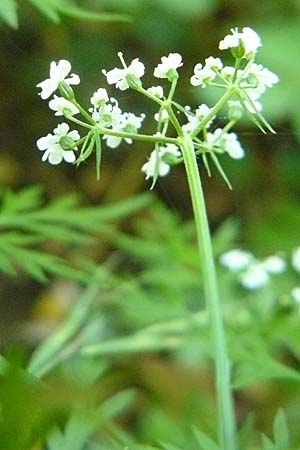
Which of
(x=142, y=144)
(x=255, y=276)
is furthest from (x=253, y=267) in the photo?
(x=142, y=144)

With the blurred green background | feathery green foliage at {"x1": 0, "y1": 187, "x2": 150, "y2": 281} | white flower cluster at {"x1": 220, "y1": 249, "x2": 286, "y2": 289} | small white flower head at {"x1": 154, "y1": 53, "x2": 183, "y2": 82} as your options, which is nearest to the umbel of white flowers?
small white flower head at {"x1": 154, "y1": 53, "x2": 183, "y2": 82}

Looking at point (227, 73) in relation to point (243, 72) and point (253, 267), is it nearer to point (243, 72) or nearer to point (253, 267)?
point (243, 72)

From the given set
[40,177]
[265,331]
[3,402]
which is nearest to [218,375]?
[3,402]

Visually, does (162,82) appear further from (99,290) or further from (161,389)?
(161,389)

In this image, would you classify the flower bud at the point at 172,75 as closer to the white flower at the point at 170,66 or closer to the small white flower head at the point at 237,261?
the white flower at the point at 170,66

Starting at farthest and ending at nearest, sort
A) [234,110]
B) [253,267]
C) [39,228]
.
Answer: [253,267] → [39,228] → [234,110]

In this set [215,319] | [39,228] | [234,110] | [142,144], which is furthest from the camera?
[142,144]

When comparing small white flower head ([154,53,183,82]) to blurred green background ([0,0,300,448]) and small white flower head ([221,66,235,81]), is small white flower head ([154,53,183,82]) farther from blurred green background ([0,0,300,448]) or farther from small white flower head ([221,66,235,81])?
blurred green background ([0,0,300,448])

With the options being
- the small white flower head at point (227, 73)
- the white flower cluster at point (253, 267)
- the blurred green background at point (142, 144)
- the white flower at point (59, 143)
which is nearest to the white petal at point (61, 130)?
the white flower at point (59, 143)
